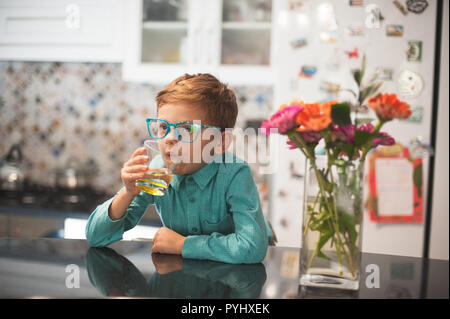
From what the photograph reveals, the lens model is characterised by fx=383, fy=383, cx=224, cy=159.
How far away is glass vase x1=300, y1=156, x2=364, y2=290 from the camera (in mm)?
634

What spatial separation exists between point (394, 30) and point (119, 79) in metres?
Answer: 1.86

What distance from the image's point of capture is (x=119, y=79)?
281 centimetres

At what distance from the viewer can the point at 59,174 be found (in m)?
2.73

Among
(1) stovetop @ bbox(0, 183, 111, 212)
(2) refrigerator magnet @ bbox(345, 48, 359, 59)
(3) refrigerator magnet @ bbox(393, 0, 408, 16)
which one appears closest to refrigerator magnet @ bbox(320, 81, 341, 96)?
(2) refrigerator magnet @ bbox(345, 48, 359, 59)

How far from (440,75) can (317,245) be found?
1618 mm

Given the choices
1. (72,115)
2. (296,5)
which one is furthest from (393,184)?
(72,115)

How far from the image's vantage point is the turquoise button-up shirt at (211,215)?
78 centimetres

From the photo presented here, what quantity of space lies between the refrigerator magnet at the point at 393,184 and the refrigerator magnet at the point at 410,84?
0.26m

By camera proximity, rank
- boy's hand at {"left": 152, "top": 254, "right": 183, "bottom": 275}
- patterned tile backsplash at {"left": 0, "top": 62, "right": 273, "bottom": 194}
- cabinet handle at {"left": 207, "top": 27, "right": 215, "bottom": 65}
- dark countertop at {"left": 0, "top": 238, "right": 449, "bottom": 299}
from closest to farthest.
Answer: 1. dark countertop at {"left": 0, "top": 238, "right": 449, "bottom": 299}
2. boy's hand at {"left": 152, "top": 254, "right": 183, "bottom": 275}
3. cabinet handle at {"left": 207, "top": 27, "right": 215, "bottom": 65}
4. patterned tile backsplash at {"left": 0, "top": 62, "right": 273, "bottom": 194}

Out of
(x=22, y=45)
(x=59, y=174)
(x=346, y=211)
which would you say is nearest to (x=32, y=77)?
(x=22, y=45)

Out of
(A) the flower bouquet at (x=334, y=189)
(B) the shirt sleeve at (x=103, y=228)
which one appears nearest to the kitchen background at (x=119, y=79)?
(B) the shirt sleeve at (x=103, y=228)

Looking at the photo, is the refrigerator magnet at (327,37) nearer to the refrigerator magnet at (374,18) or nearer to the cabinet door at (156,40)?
the refrigerator magnet at (374,18)

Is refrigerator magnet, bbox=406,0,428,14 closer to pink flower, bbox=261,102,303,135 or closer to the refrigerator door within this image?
the refrigerator door

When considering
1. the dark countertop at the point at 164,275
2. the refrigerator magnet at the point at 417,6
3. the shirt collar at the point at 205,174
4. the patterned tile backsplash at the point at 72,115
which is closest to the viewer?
the dark countertop at the point at 164,275
